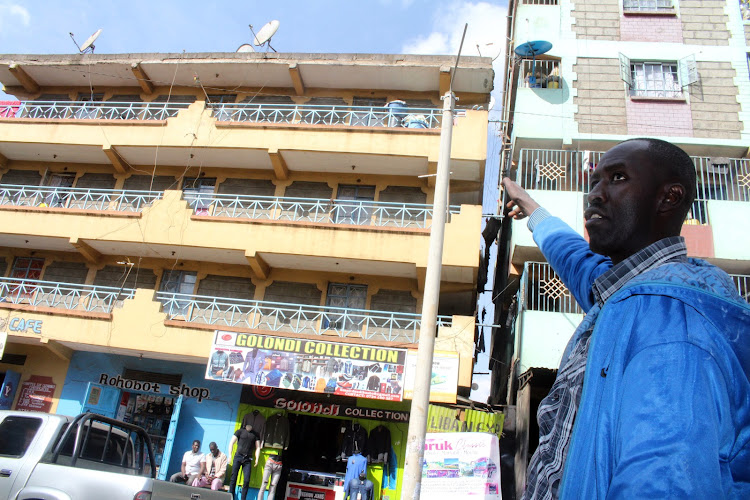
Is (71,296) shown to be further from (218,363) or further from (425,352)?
(425,352)

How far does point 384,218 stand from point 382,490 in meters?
8.13

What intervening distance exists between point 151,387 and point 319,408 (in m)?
5.43

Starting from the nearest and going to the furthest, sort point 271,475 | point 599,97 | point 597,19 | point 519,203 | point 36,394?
point 519,203
point 271,475
point 599,97
point 597,19
point 36,394

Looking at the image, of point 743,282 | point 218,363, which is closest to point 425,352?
point 218,363

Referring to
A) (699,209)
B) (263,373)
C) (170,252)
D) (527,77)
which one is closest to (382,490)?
(263,373)

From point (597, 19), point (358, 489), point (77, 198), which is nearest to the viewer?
point (358, 489)

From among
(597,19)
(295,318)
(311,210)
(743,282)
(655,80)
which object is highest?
(597,19)

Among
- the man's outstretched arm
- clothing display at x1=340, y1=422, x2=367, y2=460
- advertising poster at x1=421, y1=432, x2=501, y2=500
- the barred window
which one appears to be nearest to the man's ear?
the man's outstretched arm

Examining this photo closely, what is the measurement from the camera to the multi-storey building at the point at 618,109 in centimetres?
1398

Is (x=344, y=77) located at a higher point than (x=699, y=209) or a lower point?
higher

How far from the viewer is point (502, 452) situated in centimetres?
1295

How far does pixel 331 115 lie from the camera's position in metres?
18.3

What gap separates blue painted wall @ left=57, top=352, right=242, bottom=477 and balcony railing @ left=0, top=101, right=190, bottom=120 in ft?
28.8

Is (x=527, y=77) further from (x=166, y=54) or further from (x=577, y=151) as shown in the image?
(x=166, y=54)
